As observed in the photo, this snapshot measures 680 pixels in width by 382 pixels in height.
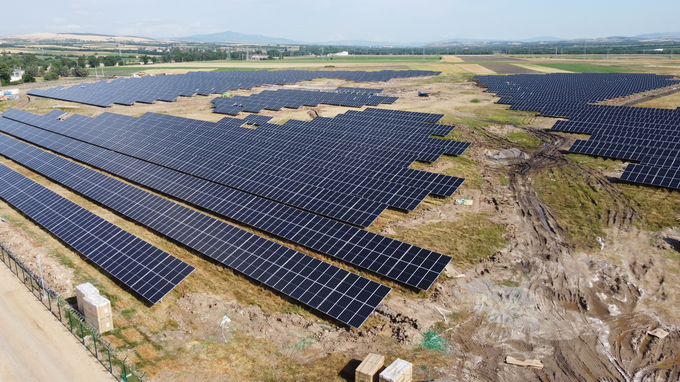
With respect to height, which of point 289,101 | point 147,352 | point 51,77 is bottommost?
point 147,352

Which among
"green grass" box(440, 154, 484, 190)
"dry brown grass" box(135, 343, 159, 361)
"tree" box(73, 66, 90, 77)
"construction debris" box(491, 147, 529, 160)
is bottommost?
"dry brown grass" box(135, 343, 159, 361)

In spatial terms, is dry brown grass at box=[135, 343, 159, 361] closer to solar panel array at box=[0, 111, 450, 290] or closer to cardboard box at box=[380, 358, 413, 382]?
cardboard box at box=[380, 358, 413, 382]

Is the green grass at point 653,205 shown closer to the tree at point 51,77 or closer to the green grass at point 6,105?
the green grass at point 6,105

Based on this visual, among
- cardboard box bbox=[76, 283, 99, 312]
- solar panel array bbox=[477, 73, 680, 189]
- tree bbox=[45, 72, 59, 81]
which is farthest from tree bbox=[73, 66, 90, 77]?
cardboard box bbox=[76, 283, 99, 312]

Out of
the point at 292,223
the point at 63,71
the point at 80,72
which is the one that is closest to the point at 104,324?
the point at 292,223

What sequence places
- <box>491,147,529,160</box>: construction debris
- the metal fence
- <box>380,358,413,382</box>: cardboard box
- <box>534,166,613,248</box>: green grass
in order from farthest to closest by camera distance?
<box>491,147,529,160</box>: construction debris, <box>534,166,613,248</box>: green grass, the metal fence, <box>380,358,413,382</box>: cardboard box

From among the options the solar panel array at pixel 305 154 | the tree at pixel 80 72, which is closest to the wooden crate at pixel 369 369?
the solar panel array at pixel 305 154

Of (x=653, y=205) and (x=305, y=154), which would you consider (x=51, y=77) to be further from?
(x=653, y=205)
